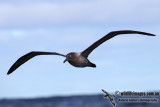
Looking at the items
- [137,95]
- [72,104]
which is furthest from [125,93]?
[72,104]

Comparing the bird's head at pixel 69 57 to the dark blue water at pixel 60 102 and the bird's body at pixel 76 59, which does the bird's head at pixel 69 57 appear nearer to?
the bird's body at pixel 76 59

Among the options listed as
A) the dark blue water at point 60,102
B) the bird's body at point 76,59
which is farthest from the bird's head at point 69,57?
the dark blue water at point 60,102

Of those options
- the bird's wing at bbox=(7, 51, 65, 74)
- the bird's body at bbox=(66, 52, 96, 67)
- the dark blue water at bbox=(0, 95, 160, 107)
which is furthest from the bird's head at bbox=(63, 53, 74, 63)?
the dark blue water at bbox=(0, 95, 160, 107)

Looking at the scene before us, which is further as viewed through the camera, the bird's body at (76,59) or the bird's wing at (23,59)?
the bird's wing at (23,59)

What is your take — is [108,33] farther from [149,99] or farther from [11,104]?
[11,104]

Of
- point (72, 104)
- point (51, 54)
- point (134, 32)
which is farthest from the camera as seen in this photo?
point (72, 104)

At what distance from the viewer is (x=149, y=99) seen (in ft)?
83.8

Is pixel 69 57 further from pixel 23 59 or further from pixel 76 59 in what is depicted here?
pixel 23 59

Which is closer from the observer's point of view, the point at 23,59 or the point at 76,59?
the point at 76,59

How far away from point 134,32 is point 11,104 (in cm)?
1435

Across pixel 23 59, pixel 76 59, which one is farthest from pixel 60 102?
pixel 76 59

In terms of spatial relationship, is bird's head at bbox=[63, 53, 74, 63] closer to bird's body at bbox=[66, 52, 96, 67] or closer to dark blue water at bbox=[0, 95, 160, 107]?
bird's body at bbox=[66, 52, 96, 67]

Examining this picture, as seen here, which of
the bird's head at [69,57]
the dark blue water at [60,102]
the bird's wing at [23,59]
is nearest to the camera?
the bird's head at [69,57]

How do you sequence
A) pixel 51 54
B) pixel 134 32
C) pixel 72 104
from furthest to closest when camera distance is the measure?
1. pixel 72 104
2. pixel 51 54
3. pixel 134 32
